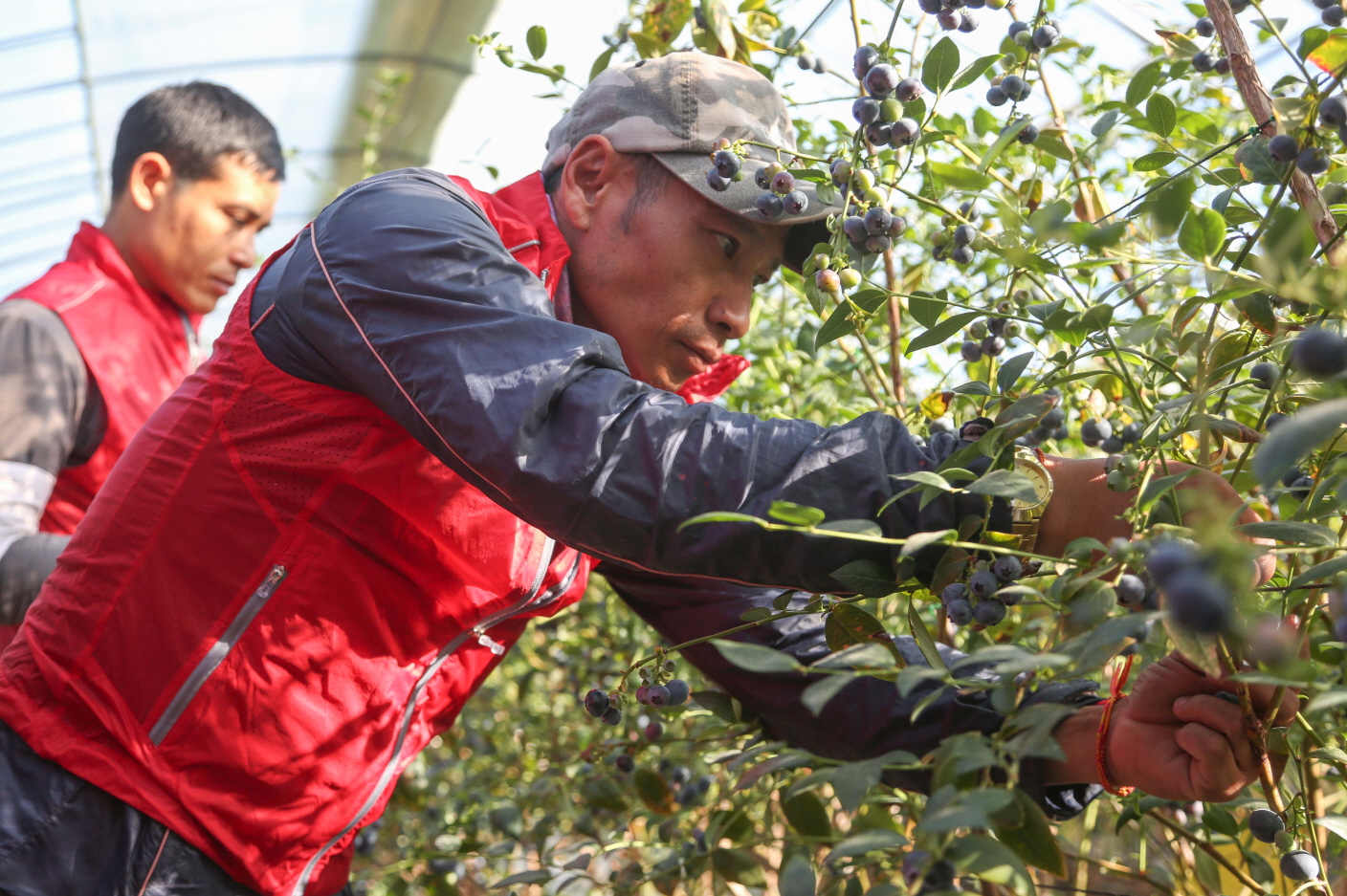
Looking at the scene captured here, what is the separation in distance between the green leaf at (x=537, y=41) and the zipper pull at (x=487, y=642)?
707mm

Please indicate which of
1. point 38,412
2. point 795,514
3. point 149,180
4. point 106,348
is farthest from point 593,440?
point 149,180

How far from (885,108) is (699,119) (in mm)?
358

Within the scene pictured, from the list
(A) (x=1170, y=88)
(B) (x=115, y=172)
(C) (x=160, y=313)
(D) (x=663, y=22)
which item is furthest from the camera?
(B) (x=115, y=172)

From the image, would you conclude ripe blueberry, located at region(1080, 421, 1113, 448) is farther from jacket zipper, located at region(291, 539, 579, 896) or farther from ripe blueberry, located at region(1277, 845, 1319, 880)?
jacket zipper, located at region(291, 539, 579, 896)

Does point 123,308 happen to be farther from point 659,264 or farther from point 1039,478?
point 1039,478

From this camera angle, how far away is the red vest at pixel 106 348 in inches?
70.1

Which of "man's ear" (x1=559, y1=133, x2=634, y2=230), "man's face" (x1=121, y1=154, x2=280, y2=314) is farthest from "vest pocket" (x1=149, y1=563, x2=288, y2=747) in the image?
"man's face" (x1=121, y1=154, x2=280, y2=314)

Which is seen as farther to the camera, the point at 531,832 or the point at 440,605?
the point at 531,832

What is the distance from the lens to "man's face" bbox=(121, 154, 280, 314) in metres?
2.16

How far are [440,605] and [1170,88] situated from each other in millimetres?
1406

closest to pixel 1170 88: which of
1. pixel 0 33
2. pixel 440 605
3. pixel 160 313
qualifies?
pixel 440 605

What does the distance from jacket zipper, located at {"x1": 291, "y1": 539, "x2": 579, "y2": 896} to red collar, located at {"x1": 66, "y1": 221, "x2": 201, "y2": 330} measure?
3.78ft

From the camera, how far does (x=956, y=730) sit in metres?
1.15

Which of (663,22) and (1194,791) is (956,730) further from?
(663,22)
